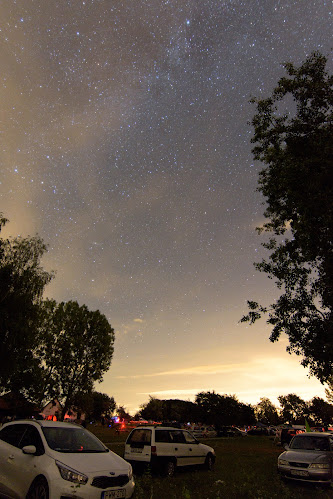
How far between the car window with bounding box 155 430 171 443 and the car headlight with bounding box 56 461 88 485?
695cm

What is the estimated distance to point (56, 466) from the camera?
18.8 ft

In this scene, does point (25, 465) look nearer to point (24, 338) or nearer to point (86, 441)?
point (86, 441)

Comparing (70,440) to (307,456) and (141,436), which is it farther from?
(307,456)

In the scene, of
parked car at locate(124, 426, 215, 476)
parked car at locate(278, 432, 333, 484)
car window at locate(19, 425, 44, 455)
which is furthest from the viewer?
parked car at locate(124, 426, 215, 476)

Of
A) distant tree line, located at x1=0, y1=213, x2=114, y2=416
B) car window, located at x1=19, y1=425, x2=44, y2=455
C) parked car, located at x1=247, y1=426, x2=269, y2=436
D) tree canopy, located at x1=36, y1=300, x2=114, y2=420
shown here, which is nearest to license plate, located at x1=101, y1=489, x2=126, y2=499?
car window, located at x1=19, y1=425, x2=44, y2=455

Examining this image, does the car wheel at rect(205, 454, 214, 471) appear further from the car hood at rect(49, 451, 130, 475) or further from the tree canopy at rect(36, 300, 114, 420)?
the tree canopy at rect(36, 300, 114, 420)

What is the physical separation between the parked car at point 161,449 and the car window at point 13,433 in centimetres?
572

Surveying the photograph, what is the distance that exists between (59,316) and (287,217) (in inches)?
1170

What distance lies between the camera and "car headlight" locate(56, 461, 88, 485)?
18.3ft

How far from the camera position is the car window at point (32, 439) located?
20.9ft

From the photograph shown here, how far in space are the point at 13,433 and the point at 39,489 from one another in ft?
6.58

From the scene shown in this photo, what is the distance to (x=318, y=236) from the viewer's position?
1524 cm

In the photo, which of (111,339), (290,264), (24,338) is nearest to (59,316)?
(111,339)

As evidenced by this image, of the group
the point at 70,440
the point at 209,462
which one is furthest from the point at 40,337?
the point at 70,440
